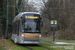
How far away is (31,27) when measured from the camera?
1627 centimetres

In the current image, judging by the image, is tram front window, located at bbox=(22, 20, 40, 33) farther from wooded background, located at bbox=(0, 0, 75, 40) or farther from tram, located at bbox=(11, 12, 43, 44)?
wooded background, located at bbox=(0, 0, 75, 40)

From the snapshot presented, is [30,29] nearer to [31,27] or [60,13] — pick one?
[31,27]

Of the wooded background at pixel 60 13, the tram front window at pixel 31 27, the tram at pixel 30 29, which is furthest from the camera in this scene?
the wooded background at pixel 60 13

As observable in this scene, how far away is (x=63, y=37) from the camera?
29.3m

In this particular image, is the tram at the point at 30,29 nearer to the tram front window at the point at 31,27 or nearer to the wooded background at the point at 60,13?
the tram front window at the point at 31,27

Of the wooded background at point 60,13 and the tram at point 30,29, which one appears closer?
the tram at point 30,29

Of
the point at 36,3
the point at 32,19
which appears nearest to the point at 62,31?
the point at 36,3

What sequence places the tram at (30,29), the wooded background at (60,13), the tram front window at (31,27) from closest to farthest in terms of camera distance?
the tram at (30,29) → the tram front window at (31,27) → the wooded background at (60,13)

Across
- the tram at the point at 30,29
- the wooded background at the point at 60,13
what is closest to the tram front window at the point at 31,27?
the tram at the point at 30,29

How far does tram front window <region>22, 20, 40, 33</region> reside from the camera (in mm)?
16219

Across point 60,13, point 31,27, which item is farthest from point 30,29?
point 60,13

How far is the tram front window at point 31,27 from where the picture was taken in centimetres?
1622

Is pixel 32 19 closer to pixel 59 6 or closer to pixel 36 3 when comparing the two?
pixel 59 6

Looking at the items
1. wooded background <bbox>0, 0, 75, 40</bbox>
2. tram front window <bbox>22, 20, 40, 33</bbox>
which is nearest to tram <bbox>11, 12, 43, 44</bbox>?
tram front window <bbox>22, 20, 40, 33</bbox>
